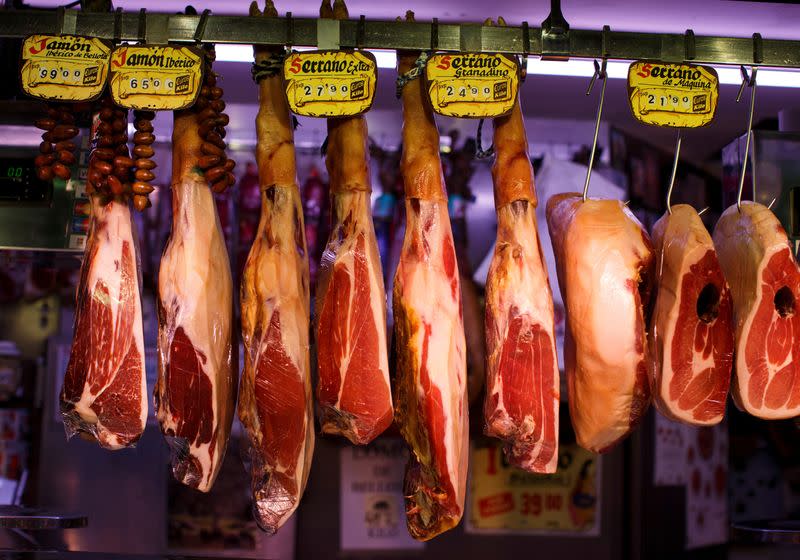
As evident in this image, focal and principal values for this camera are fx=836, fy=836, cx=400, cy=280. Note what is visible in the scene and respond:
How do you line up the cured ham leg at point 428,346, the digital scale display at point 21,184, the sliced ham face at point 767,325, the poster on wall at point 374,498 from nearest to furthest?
1. the cured ham leg at point 428,346
2. the sliced ham face at point 767,325
3. the digital scale display at point 21,184
4. the poster on wall at point 374,498

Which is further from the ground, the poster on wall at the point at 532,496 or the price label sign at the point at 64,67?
the price label sign at the point at 64,67

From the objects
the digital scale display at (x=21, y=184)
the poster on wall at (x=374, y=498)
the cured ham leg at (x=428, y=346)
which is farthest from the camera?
the poster on wall at (x=374, y=498)

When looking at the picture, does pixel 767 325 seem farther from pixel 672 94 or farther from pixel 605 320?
pixel 672 94

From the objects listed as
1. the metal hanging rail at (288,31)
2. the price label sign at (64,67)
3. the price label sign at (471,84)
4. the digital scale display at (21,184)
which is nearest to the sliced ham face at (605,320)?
the price label sign at (471,84)

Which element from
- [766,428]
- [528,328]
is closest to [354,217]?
[528,328]

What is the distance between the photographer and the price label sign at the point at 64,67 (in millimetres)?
2420

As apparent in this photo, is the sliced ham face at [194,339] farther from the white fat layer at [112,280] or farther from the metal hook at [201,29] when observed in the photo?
the metal hook at [201,29]

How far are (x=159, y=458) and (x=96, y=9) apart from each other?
302 centimetres

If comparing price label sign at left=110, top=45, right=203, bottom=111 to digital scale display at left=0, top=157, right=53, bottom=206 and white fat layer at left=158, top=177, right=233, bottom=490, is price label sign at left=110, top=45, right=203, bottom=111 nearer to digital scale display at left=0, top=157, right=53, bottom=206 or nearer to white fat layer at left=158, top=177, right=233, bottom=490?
white fat layer at left=158, top=177, right=233, bottom=490

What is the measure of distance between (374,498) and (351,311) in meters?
2.70

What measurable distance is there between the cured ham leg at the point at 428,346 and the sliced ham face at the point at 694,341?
0.61 m

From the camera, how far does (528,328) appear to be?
96.9 inches

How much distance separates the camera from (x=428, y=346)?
7.94ft

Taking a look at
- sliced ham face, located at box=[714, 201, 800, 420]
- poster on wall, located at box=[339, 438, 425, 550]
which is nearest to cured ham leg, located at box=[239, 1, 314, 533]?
sliced ham face, located at box=[714, 201, 800, 420]
